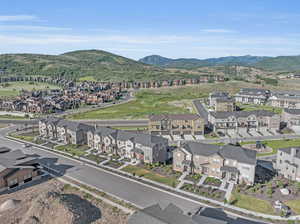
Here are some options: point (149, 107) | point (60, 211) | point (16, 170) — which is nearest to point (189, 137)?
point (60, 211)

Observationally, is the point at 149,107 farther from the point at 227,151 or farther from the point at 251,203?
the point at 251,203

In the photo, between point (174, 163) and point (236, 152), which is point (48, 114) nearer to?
point (174, 163)

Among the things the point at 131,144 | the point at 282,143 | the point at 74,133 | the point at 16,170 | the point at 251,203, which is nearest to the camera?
the point at 251,203

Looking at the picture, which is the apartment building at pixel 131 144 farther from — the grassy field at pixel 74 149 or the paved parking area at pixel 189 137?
the paved parking area at pixel 189 137

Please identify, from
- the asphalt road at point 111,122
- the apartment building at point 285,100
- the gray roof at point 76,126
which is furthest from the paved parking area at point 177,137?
the apartment building at point 285,100

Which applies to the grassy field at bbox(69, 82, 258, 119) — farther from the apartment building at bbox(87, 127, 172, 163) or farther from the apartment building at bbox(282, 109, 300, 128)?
the apartment building at bbox(282, 109, 300, 128)

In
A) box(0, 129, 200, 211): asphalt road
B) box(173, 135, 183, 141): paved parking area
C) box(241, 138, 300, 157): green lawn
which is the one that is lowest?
box(0, 129, 200, 211): asphalt road

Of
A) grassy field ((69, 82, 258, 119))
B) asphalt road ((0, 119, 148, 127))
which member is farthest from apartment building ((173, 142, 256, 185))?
grassy field ((69, 82, 258, 119))
